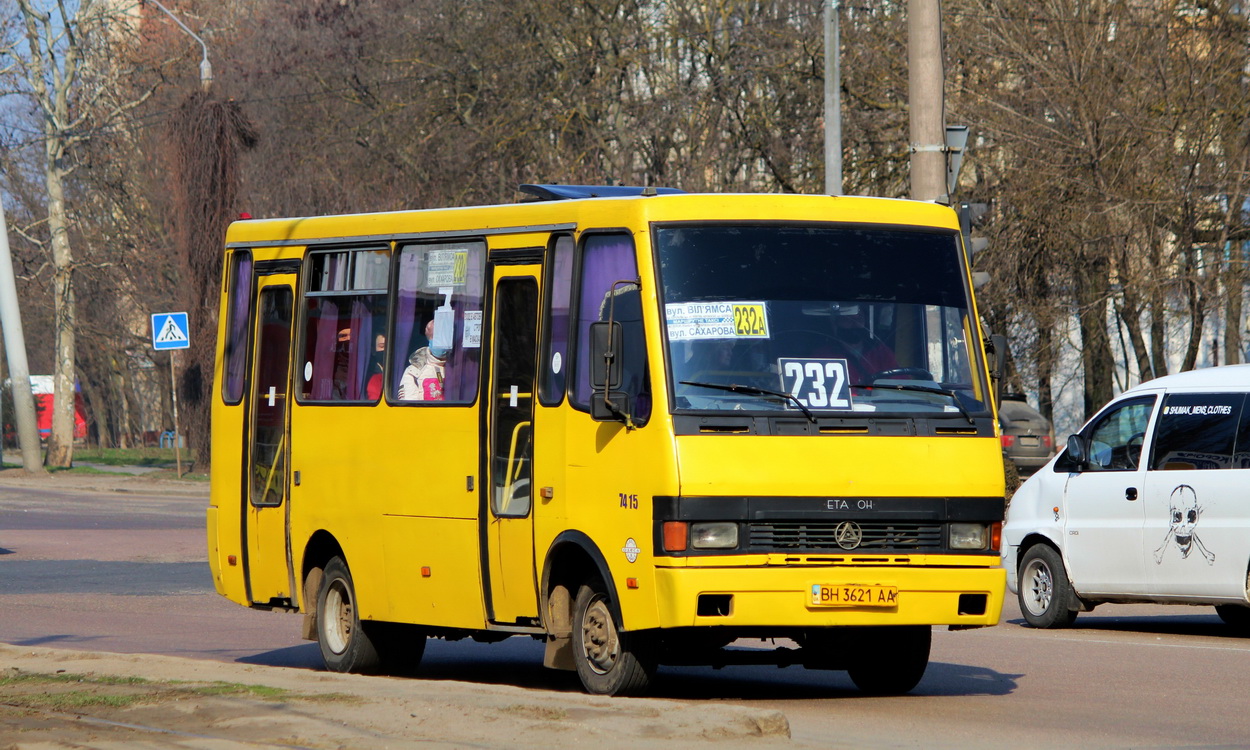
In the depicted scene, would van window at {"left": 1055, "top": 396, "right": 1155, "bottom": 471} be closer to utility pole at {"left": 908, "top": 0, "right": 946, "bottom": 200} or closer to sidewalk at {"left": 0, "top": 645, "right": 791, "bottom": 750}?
utility pole at {"left": 908, "top": 0, "right": 946, "bottom": 200}

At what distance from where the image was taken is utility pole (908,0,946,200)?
17.0 metres

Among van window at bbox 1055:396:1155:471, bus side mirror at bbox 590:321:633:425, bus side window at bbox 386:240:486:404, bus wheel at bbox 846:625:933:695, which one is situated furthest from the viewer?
van window at bbox 1055:396:1155:471

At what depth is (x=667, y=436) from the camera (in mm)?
9516

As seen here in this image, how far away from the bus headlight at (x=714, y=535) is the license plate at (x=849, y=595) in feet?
1.60

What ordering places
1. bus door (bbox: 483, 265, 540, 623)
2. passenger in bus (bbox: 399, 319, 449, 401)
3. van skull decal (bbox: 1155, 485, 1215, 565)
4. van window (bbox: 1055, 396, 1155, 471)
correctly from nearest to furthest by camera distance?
bus door (bbox: 483, 265, 540, 623) → passenger in bus (bbox: 399, 319, 449, 401) → van skull decal (bbox: 1155, 485, 1215, 565) → van window (bbox: 1055, 396, 1155, 471)

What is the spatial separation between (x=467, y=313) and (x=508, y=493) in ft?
3.98

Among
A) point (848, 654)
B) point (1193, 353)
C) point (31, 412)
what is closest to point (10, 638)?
point (848, 654)

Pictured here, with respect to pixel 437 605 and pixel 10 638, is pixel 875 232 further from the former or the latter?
pixel 10 638

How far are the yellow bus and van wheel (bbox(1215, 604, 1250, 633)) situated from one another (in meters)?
5.30

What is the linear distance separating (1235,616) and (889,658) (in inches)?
218

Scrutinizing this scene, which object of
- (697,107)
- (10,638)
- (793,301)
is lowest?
(10,638)

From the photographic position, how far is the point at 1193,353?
2814 centimetres

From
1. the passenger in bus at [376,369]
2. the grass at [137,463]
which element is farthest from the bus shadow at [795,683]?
the grass at [137,463]

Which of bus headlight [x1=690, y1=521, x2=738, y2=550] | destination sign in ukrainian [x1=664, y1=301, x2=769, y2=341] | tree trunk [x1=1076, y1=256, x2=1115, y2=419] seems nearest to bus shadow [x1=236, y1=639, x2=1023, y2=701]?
bus headlight [x1=690, y1=521, x2=738, y2=550]
